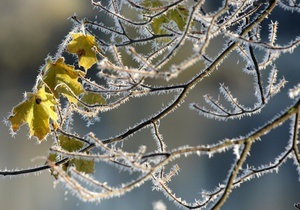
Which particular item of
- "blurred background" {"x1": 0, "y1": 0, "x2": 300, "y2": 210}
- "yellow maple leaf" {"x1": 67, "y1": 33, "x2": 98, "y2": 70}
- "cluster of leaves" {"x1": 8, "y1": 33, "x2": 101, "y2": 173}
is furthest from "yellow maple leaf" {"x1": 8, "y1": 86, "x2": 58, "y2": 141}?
"blurred background" {"x1": 0, "y1": 0, "x2": 300, "y2": 210}

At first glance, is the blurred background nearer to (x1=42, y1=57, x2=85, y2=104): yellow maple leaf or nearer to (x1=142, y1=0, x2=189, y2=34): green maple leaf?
(x1=142, y1=0, x2=189, y2=34): green maple leaf

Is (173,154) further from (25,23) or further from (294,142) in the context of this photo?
(25,23)

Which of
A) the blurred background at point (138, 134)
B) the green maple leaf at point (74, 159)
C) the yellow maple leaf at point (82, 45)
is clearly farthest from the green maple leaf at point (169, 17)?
the blurred background at point (138, 134)

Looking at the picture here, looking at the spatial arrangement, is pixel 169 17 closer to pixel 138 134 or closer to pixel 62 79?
pixel 62 79

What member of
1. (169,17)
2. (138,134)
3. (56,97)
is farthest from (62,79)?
→ (138,134)

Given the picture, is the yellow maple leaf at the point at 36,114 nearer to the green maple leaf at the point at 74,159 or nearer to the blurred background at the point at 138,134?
the green maple leaf at the point at 74,159

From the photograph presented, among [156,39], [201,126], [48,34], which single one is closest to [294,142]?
[156,39]
